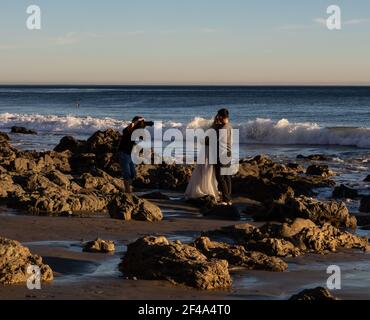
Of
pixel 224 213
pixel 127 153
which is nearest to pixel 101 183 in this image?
pixel 127 153

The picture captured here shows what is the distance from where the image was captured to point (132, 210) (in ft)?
39.9

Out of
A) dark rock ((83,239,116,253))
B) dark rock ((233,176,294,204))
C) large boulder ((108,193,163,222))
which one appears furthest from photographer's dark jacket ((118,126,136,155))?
→ dark rock ((83,239,116,253))

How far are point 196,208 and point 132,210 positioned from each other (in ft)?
7.69

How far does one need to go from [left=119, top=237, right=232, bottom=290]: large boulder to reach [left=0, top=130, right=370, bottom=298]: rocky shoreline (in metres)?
0.01

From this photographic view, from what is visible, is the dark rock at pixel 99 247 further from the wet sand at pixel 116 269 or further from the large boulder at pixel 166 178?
the large boulder at pixel 166 178

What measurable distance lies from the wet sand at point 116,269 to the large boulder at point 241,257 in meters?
0.17

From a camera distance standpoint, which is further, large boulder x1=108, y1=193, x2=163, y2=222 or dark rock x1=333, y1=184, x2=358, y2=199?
dark rock x1=333, y1=184, x2=358, y2=199

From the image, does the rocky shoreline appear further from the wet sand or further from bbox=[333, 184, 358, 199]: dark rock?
the wet sand

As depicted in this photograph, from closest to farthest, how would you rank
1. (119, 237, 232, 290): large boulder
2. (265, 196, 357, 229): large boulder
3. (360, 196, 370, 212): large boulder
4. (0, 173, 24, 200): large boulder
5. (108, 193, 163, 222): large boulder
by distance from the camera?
(119, 237, 232, 290): large boulder < (108, 193, 163, 222): large boulder < (265, 196, 357, 229): large boulder < (0, 173, 24, 200): large boulder < (360, 196, 370, 212): large boulder

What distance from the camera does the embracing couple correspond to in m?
14.5

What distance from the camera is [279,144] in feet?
121

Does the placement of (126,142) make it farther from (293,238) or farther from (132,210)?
(293,238)
